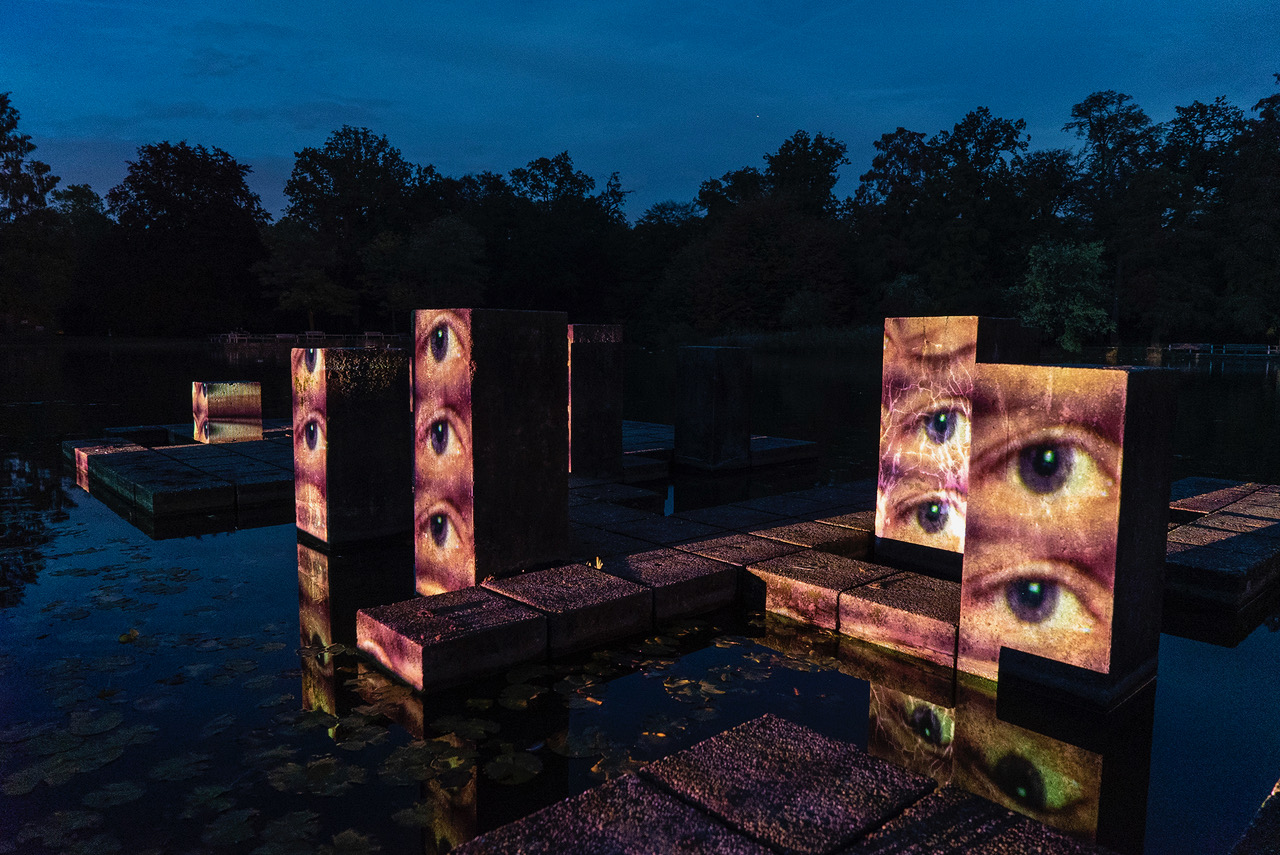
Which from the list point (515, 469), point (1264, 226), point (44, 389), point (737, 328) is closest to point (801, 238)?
point (737, 328)

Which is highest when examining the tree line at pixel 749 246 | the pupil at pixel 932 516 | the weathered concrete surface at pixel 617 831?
the tree line at pixel 749 246

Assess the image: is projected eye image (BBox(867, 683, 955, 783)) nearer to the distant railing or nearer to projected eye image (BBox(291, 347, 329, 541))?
projected eye image (BBox(291, 347, 329, 541))

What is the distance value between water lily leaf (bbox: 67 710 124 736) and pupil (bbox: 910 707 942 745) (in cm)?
325

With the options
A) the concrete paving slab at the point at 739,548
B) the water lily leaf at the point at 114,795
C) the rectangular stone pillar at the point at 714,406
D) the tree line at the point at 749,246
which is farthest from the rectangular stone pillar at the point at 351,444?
the tree line at the point at 749,246

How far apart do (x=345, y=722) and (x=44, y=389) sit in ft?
66.9

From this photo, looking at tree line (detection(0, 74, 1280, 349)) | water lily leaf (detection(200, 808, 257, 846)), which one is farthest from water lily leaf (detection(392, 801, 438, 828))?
tree line (detection(0, 74, 1280, 349))

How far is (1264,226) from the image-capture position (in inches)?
1452

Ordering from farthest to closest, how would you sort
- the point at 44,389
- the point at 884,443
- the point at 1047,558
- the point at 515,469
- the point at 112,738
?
1. the point at 44,389
2. the point at 884,443
3. the point at 515,469
4. the point at 1047,558
5. the point at 112,738

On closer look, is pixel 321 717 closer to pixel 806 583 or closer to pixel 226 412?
pixel 806 583

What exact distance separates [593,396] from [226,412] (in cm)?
532

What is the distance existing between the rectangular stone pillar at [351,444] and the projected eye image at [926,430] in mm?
3601

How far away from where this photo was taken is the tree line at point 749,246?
38906 millimetres

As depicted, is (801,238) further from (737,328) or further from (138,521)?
(138,521)

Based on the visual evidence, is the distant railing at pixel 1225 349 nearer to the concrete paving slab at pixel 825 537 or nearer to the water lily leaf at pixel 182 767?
the concrete paving slab at pixel 825 537
